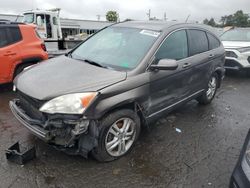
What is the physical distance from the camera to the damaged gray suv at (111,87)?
3.03 metres

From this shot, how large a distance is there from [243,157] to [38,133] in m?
2.22

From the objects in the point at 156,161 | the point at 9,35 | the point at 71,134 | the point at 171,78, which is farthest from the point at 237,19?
the point at 71,134

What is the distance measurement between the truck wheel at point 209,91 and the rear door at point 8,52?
4373mm

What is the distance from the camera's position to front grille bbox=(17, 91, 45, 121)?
3137 mm

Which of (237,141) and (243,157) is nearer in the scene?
(243,157)

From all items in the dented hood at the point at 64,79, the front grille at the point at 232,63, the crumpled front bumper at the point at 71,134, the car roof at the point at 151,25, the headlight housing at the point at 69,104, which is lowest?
the front grille at the point at 232,63

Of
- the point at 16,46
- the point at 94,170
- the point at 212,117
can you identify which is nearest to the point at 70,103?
the point at 94,170

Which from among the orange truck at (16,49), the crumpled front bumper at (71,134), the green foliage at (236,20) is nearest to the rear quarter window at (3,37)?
the orange truck at (16,49)

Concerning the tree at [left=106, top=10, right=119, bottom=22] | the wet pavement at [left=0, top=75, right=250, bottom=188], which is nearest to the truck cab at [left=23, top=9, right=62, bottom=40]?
the wet pavement at [left=0, top=75, right=250, bottom=188]

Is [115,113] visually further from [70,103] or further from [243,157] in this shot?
[243,157]

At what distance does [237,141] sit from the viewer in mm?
4199

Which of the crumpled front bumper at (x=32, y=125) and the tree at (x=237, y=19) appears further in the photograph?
the tree at (x=237, y=19)

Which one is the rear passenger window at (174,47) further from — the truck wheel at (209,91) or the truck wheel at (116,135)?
the truck wheel at (209,91)

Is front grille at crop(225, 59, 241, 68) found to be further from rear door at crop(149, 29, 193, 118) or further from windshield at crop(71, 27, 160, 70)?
windshield at crop(71, 27, 160, 70)
